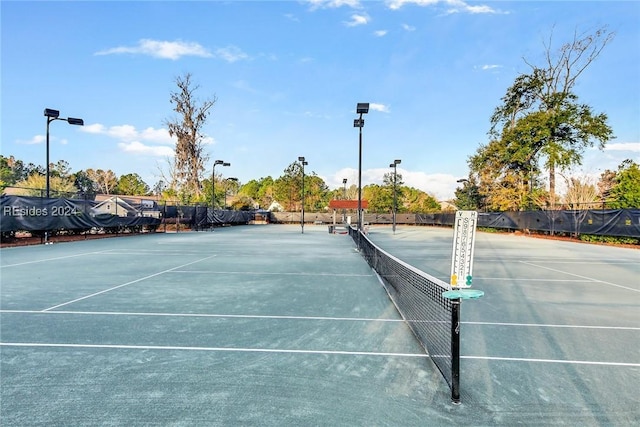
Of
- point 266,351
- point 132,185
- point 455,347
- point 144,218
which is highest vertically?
point 132,185

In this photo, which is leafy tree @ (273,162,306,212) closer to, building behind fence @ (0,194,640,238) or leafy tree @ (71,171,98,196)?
building behind fence @ (0,194,640,238)

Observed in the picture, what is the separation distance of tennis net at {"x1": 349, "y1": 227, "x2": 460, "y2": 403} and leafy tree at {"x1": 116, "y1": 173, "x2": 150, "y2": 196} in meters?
93.1

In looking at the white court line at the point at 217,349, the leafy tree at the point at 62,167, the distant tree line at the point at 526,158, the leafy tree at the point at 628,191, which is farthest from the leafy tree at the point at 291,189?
the white court line at the point at 217,349

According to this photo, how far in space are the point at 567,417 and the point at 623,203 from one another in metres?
24.1

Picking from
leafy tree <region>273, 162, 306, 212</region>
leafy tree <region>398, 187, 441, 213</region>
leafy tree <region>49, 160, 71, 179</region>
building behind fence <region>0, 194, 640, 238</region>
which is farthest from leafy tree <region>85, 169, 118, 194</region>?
leafy tree <region>398, 187, 441, 213</region>

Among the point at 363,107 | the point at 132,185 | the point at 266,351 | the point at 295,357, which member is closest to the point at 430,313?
the point at 295,357

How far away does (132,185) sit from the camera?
302 ft

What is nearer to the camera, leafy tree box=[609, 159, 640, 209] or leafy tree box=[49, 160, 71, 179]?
leafy tree box=[609, 159, 640, 209]

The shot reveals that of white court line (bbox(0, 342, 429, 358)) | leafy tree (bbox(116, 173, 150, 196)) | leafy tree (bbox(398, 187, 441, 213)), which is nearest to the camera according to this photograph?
white court line (bbox(0, 342, 429, 358))

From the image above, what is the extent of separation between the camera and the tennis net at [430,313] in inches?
116

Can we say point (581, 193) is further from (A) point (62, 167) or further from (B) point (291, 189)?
(A) point (62, 167)

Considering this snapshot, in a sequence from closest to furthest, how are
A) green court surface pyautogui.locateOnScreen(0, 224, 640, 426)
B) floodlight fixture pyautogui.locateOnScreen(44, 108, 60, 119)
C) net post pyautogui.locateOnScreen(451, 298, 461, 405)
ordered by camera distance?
green court surface pyautogui.locateOnScreen(0, 224, 640, 426) → net post pyautogui.locateOnScreen(451, 298, 461, 405) → floodlight fixture pyautogui.locateOnScreen(44, 108, 60, 119)

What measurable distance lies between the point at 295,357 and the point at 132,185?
101m

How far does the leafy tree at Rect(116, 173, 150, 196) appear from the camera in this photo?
8865 cm
